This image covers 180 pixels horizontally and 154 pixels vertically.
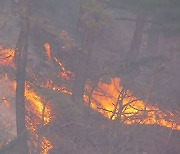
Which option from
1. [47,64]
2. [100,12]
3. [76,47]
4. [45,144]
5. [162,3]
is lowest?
[45,144]

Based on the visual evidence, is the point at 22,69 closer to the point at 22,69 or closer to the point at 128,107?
the point at 22,69

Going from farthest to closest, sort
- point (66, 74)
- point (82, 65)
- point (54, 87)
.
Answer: point (66, 74) → point (54, 87) → point (82, 65)

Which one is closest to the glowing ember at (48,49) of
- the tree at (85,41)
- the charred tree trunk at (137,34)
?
the tree at (85,41)

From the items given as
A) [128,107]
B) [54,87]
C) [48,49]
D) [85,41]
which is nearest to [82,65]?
[85,41]

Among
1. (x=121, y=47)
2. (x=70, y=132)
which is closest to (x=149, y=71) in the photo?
(x=121, y=47)

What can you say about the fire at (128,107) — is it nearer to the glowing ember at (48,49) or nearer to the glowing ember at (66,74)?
the glowing ember at (66,74)

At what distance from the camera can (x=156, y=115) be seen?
18.6 m

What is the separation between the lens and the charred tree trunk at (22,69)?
16438 mm

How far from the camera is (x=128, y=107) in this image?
65.1ft

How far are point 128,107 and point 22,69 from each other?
654cm

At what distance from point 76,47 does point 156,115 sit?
6587 mm

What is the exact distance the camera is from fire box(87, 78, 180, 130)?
18062 millimetres

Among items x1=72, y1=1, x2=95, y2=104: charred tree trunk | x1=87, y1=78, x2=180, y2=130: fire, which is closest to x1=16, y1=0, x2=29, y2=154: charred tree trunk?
x1=72, y1=1, x2=95, y2=104: charred tree trunk

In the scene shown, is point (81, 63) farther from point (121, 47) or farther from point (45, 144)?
point (121, 47)
